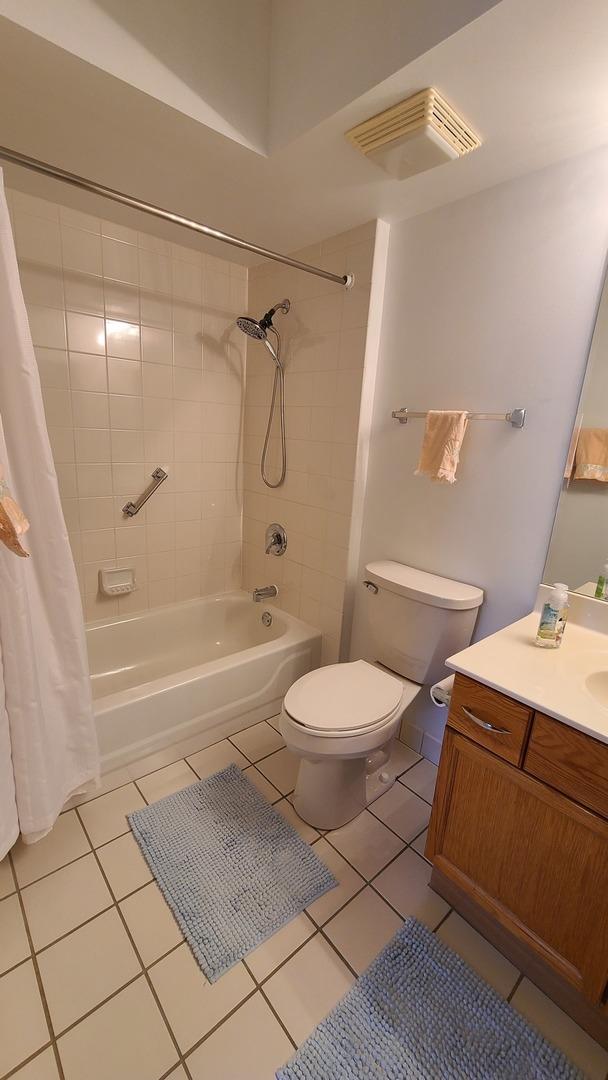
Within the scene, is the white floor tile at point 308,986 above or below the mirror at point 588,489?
below

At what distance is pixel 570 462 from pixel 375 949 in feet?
4.78

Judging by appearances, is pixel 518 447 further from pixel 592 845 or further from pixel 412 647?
pixel 592 845

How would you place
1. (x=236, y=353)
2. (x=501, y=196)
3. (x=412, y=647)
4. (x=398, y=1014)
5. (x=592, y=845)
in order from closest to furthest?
(x=592, y=845) → (x=398, y=1014) → (x=501, y=196) → (x=412, y=647) → (x=236, y=353)

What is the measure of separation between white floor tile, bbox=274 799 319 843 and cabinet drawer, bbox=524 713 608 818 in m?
0.82

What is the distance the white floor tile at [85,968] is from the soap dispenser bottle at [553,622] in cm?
133

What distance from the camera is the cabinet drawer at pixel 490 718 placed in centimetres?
96

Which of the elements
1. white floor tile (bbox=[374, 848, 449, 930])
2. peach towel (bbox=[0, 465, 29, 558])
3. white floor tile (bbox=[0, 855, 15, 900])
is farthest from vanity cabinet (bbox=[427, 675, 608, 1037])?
white floor tile (bbox=[0, 855, 15, 900])

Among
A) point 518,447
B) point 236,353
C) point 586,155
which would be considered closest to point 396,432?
point 518,447

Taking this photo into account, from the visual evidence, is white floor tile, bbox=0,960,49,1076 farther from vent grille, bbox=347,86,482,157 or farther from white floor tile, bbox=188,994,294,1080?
vent grille, bbox=347,86,482,157

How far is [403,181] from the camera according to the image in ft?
4.46

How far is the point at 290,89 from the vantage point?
118cm

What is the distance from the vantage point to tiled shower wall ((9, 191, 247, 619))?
69.2 inches

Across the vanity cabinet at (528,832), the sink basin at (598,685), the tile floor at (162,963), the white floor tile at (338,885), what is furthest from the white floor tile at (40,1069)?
the sink basin at (598,685)

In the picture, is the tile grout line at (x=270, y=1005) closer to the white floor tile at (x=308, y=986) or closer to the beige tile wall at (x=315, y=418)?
the white floor tile at (x=308, y=986)
